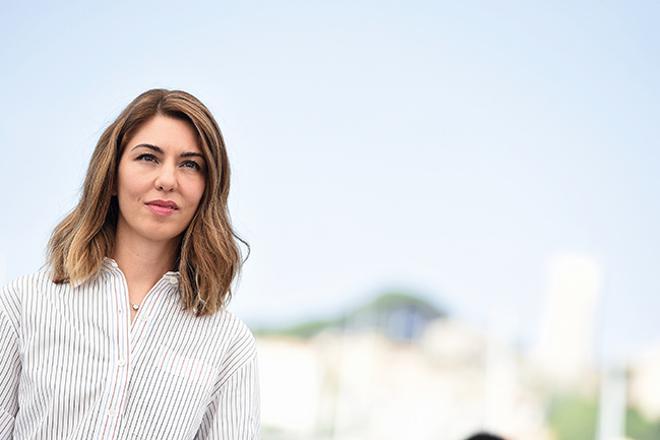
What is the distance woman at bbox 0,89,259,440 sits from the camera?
47.1 inches

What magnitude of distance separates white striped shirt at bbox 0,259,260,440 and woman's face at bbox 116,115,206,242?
6cm

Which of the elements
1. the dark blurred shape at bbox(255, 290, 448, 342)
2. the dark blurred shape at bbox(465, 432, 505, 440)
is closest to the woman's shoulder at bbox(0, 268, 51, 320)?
the dark blurred shape at bbox(465, 432, 505, 440)

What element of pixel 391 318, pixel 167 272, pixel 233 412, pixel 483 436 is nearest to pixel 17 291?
pixel 167 272

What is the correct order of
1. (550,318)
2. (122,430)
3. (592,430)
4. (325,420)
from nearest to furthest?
(122,430) → (550,318) → (592,430) → (325,420)

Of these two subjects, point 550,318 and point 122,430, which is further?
point 550,318

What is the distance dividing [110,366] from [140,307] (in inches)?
3.2

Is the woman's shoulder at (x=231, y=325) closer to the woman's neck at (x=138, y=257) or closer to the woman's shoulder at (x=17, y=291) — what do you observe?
the woman's neck at (x=138, y=257)

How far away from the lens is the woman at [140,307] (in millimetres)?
1196

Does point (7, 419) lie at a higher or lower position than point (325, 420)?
higher

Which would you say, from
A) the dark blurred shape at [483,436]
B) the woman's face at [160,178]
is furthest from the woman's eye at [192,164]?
the dark blurred shape at [483,436]

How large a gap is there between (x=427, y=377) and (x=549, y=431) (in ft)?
9.48

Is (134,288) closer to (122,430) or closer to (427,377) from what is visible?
(122,430)

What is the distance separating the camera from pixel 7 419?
1222mm

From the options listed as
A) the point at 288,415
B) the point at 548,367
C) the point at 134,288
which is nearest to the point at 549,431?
the point at 548,367
